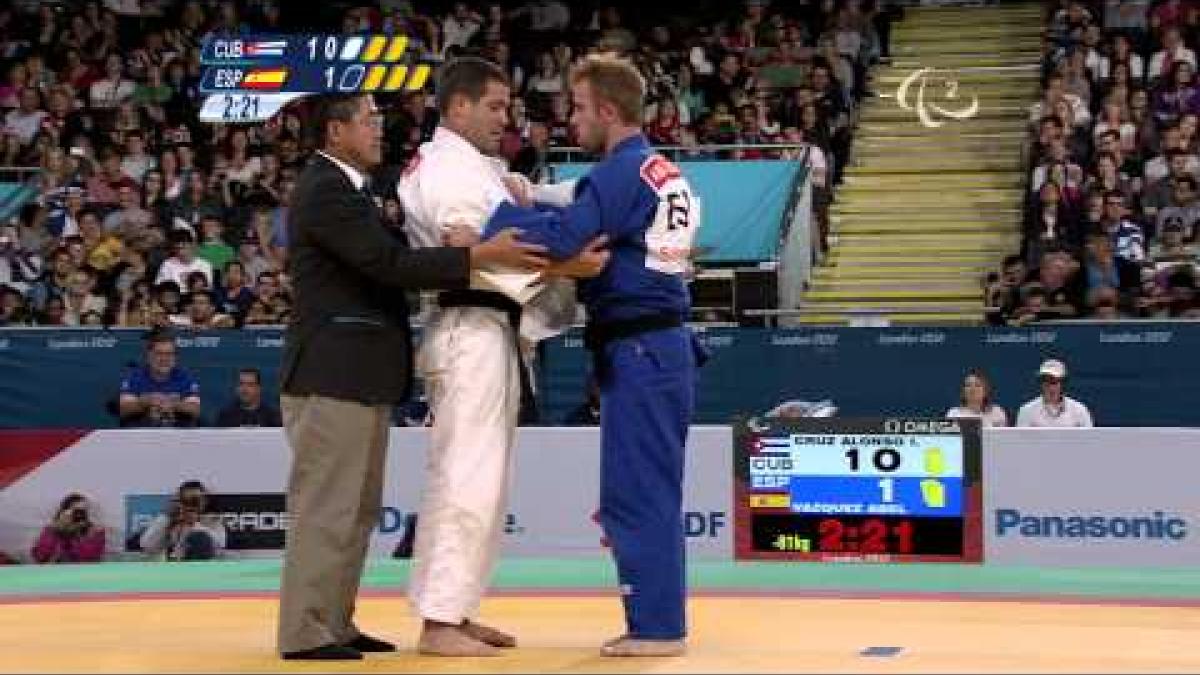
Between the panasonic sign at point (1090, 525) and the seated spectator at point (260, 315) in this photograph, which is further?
the seated spectator at point (260, 315)

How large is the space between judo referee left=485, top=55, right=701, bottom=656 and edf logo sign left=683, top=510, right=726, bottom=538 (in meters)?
6.84

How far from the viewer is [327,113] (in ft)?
28.9

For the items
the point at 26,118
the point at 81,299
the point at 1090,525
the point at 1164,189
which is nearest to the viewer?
the point at 1090,525

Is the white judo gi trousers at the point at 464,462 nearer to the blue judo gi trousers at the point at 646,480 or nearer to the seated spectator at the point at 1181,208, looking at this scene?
the blue judo gi trousers at the point at 646,480

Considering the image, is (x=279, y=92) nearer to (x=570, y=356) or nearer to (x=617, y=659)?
(x=570, y=356)

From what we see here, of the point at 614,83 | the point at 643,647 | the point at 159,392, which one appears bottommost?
the point at 643,647

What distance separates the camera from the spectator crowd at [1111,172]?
59.9ft

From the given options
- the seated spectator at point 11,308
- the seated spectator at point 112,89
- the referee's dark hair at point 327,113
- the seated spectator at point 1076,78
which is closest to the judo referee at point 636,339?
the referee's dark hair at point 327,113

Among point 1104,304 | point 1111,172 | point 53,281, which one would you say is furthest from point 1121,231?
point 53,281

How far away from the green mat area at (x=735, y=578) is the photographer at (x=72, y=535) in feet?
3.58

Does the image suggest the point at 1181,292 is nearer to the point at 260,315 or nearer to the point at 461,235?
the point at 260,315

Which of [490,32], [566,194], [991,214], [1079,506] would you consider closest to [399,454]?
[1079,506]
